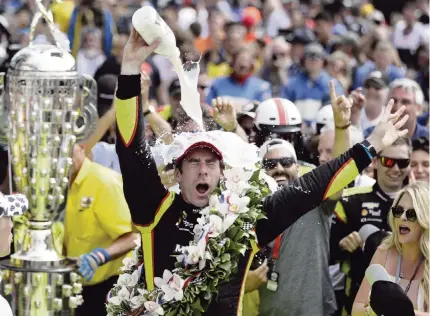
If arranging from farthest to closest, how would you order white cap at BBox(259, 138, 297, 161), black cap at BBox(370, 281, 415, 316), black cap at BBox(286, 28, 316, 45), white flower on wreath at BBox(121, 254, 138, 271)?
black cap at BBox(286, 28, 316, 45) < white cap at BBox(259, 138, 297, 161) < white flower on wreath at BBox(121, 254, 138, 271) < black cap at BBox(370, 281, 415, 316)

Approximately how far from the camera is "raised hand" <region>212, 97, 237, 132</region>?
796 centimetres

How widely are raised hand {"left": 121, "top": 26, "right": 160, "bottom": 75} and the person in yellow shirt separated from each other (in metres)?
2.52

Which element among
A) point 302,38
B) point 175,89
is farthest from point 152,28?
point 302,38

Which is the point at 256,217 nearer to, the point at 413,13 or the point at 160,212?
the point at 160,212

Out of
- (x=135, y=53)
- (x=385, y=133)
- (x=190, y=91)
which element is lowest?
(x=385, y=133)

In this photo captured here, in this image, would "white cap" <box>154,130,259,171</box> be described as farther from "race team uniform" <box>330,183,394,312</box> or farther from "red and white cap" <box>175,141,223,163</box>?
"race team uniform" <box>330,183,394,312</box>

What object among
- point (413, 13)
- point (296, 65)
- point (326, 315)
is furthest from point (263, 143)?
point (413, 13)

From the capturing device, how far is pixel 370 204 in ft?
26.5

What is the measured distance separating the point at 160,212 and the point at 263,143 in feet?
6.79

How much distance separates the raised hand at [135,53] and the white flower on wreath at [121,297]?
116 cm

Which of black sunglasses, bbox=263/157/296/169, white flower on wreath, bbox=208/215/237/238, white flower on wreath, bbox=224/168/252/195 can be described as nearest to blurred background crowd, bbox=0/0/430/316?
black sunglasses, bbox=263/157/296/169

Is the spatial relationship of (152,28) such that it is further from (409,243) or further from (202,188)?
(409,243)

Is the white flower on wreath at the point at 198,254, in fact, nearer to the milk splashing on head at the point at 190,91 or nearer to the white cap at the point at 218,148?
the white cap at the point at 218,148

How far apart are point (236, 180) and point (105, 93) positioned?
4509 millimetres
